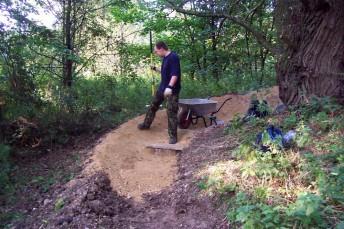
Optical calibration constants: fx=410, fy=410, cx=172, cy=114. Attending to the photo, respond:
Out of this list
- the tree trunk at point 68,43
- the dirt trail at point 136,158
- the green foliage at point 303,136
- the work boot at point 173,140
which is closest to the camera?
the green foliage at point 303,136

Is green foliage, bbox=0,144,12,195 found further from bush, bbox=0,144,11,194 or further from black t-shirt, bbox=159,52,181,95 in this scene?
black t-shirt, bbox=159,52,181,95

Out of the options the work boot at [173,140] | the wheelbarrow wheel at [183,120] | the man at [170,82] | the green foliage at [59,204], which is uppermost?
the man at [170,82]

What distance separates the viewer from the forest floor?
16.7 ft


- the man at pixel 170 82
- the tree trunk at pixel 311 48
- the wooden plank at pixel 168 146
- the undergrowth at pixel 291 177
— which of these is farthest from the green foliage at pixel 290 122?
the man at pixel 170 82

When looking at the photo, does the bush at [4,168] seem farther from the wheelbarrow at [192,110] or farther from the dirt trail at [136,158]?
the wheelbarrow at [192,110]

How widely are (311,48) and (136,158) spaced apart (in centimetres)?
351

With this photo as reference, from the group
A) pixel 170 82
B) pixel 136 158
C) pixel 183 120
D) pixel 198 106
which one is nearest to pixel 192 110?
pixel 198 106

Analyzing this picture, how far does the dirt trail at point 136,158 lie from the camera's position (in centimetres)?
625

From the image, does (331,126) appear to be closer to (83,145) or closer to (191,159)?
(191,159)

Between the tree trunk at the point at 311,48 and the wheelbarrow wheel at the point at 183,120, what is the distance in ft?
7.10

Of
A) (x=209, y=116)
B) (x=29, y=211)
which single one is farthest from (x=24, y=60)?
(x=209, y=116)

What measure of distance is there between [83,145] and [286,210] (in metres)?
4.96

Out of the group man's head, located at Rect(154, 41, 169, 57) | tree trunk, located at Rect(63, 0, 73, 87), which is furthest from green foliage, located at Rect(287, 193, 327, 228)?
tree trunk, located at Rect(63, 0, 73, 87)

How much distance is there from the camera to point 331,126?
5.66 m
